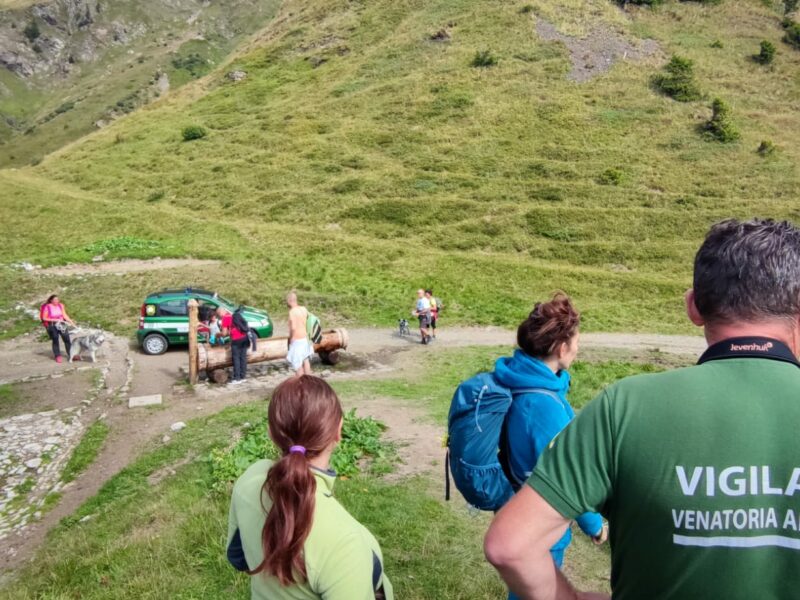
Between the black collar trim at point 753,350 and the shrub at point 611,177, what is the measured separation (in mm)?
40006

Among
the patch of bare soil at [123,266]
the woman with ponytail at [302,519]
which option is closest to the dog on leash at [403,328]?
the patch of bare soil at [123,266]

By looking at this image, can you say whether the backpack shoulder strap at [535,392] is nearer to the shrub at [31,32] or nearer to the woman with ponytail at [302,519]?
the woman with ponytail at [302,519]

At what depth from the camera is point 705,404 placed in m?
1.89

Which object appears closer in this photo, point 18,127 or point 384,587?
point 384,587

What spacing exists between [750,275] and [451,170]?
138 ft

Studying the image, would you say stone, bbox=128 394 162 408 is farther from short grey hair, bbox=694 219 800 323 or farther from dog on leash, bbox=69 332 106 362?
short grey hair, bbox=694 219 800 323

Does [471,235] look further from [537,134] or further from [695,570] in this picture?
[695,570]

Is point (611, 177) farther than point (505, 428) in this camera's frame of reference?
Yes

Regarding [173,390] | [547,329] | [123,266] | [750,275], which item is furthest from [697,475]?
[123,266]

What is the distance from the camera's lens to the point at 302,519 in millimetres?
2488

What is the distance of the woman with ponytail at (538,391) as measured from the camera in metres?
3.50

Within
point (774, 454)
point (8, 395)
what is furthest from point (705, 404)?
point (8, 395)

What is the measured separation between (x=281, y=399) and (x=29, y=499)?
8.79 m

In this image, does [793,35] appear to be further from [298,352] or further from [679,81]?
[298,352]
